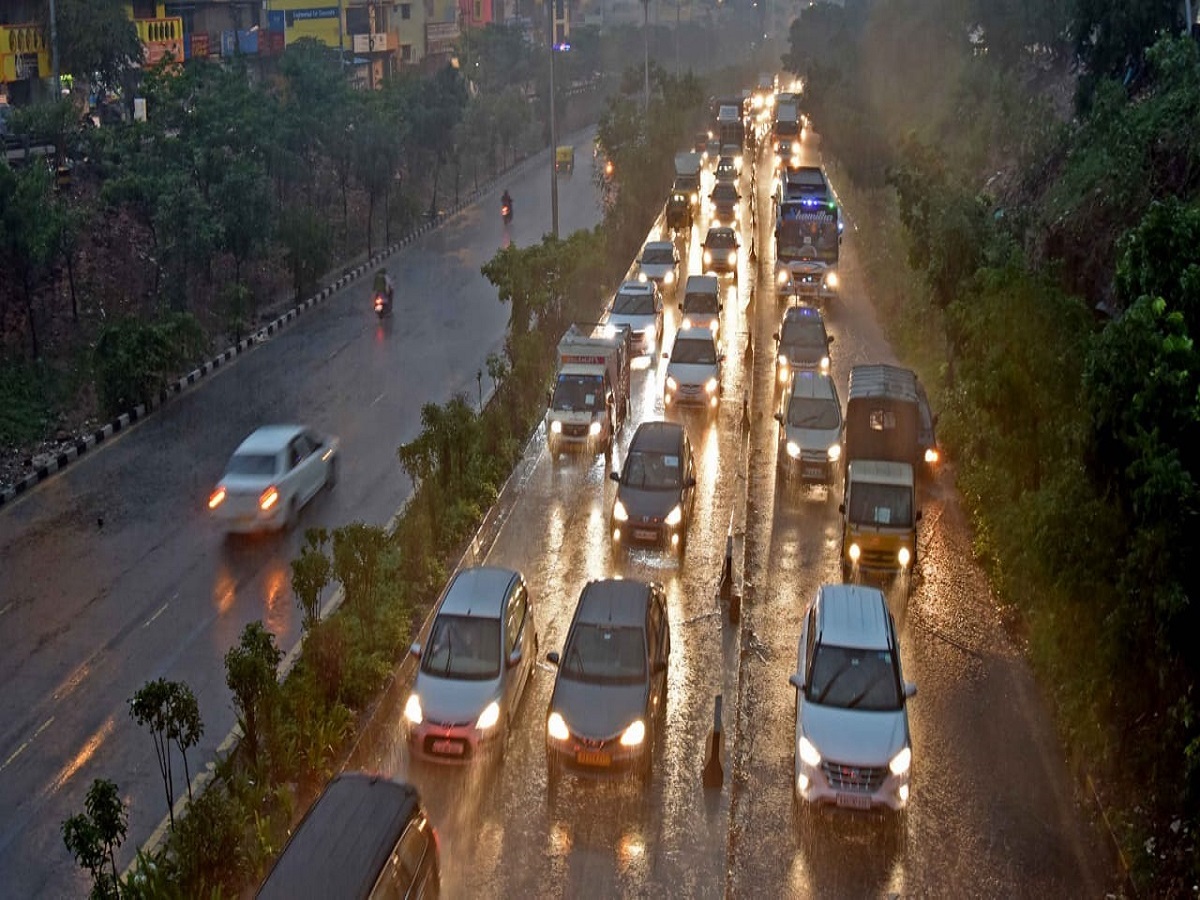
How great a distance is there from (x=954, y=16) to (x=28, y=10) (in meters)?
43.5

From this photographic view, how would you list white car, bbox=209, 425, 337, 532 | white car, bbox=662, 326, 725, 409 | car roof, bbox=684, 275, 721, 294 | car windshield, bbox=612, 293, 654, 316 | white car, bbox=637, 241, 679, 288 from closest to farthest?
white car, bbox=209, 425, 337, 532 < white car, bbox=662, 326, 725, 409 < car windshield, bbox=612, 293, 654, 316 < car roof, bbox=684, 275, 721, 294 < white car, bbox=637, 241, 679, 288

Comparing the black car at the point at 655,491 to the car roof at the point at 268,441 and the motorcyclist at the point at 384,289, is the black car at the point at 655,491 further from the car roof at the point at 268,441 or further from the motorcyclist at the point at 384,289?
the motorcyclist at the point at 384,289

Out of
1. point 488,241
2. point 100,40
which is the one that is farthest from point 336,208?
point 100,40

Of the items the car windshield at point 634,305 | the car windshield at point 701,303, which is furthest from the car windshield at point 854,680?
the car windshield at point 701,303

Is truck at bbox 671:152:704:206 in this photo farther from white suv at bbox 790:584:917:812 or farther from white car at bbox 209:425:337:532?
white suv at bbox 790:584:917:812

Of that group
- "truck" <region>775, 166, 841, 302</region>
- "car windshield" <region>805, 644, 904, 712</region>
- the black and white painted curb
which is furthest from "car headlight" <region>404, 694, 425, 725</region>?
"truck" <region>775, 166, 841, 302</region>

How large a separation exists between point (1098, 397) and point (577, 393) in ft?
48.9

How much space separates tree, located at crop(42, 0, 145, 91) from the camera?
1879 inches

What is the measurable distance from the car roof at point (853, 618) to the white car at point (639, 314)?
61.4ft

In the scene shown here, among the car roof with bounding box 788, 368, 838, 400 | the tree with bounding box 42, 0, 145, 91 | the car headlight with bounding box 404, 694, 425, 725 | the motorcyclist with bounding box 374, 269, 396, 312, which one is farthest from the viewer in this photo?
the tree with bounding box 42, 0, 145, 91

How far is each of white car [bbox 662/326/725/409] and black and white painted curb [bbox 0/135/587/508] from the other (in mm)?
12341

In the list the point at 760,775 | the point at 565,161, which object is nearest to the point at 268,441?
the point at 760,775

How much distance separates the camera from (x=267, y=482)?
2253 cm

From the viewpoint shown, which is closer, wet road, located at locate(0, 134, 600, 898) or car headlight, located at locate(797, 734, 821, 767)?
car headlight, located at locate(797, 734, 821, 767)
